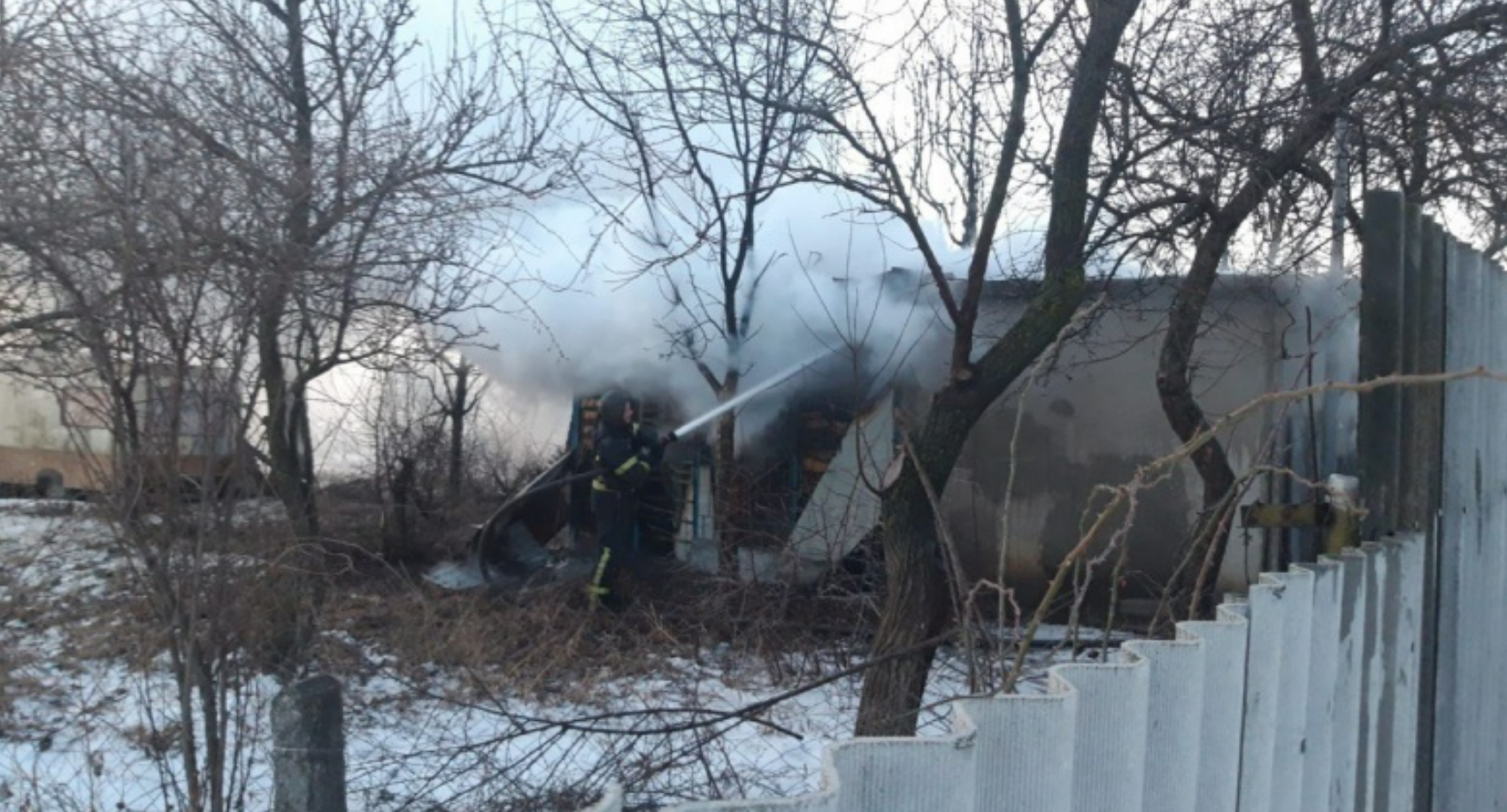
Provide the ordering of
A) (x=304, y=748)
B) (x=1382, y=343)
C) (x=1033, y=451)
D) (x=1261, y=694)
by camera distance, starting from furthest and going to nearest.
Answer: (x=1033, y=451) → (x=1382, y=343) → (x=304, y=748) → (x=1261, y=694)

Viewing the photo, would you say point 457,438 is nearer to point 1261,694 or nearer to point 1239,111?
point 1239,111

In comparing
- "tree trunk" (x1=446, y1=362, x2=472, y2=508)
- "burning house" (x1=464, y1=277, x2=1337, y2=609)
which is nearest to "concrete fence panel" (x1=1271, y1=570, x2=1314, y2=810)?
"burning house" (x1=464, y1=277, x2=1337, y2=609)

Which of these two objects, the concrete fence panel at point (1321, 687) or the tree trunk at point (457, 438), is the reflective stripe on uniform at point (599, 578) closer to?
the tree trunk at point (457, 438)

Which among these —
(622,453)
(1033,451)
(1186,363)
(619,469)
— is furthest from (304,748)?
(1033,451)

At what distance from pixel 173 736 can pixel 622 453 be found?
5414 millimetres

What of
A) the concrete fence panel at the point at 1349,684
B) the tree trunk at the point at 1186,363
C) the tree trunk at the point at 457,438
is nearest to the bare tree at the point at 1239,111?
the tree trunk at the point at 1186,363

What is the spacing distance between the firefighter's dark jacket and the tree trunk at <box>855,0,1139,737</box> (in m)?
3.96

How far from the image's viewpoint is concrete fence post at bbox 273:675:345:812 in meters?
3.66

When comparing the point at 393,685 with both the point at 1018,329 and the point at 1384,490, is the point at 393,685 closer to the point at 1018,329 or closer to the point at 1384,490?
the point at 1018,329

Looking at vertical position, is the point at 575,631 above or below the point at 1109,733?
below

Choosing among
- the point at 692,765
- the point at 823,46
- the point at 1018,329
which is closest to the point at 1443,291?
the point at 1018,329

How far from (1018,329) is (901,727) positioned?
1.96 m

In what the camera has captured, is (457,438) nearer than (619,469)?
No

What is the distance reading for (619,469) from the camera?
996 cm
